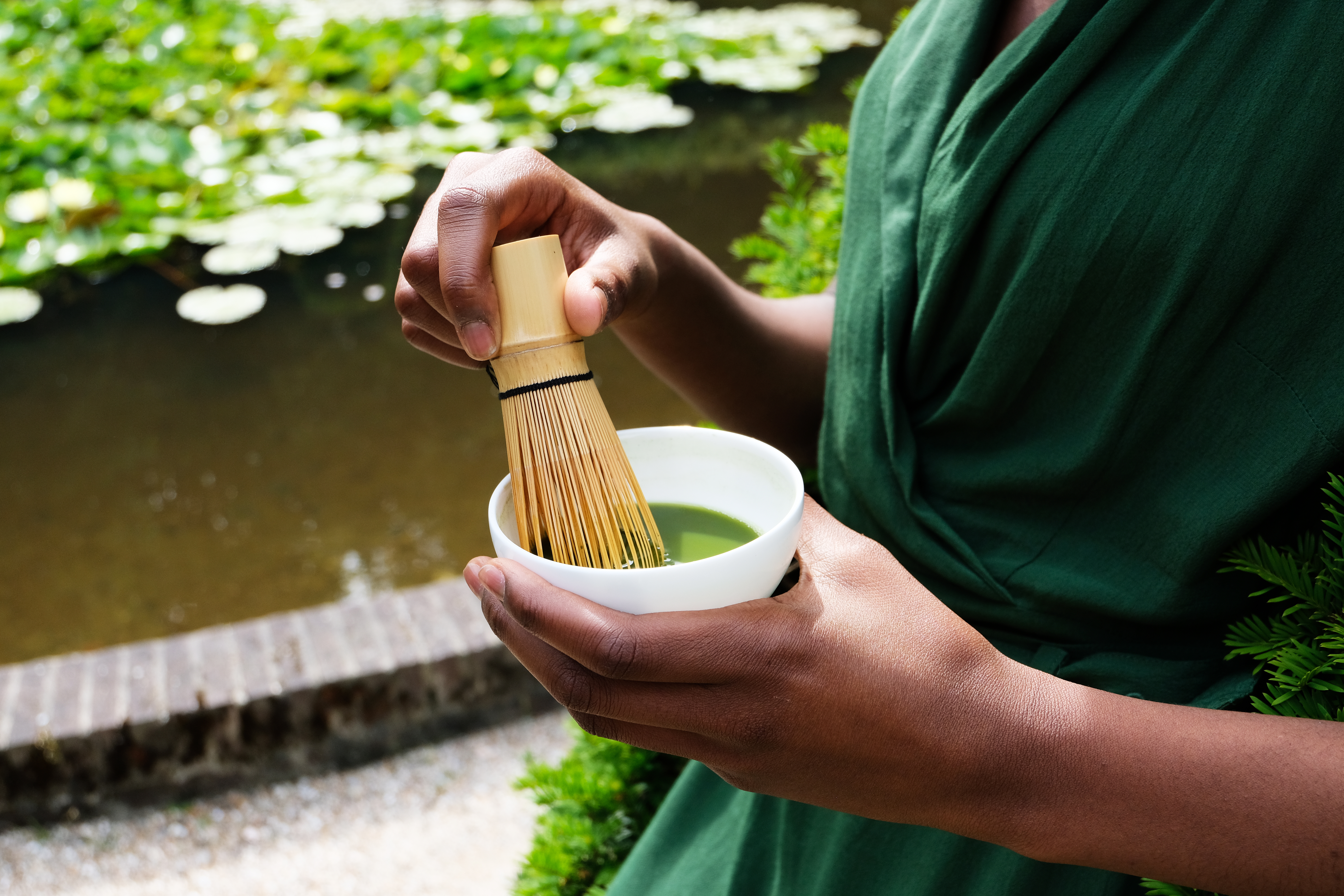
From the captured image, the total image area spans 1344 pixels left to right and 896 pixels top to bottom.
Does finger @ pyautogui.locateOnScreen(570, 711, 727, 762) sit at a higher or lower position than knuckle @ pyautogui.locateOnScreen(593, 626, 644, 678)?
lower

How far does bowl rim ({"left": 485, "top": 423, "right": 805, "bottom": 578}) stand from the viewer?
65 centimetres

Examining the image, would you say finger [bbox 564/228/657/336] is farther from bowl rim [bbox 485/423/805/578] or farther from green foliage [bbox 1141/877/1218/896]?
green foliage [bbox 1141/877/1218/896]

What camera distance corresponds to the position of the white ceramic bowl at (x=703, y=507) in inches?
25.8

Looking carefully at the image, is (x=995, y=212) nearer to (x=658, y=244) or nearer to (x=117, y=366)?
(x=658, y=244)

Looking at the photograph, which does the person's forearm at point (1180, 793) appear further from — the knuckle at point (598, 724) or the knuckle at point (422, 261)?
the knuckle at point (422, 261)

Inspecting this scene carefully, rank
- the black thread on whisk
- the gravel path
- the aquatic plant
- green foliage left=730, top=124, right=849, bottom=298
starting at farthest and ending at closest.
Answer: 1. the aquatic plant
2. the gravel path
3. green foliage left=730, top=124, right=849, bottom=298
4. the black thread on whisk

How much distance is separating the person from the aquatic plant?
329 centimetres

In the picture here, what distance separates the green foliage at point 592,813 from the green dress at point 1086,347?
0.99 ft

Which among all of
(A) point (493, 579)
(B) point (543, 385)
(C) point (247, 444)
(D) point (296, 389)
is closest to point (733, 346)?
(B) point (543, 385)

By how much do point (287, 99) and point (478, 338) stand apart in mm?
4590

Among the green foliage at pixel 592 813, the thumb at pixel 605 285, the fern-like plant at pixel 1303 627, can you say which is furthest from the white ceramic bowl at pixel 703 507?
the green foliage at pixel 592 813

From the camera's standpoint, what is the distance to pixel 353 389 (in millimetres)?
3361

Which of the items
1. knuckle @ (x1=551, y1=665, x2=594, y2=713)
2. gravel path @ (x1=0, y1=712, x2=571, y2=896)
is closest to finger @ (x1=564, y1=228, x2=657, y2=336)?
knuckle @ (x1=551, y1=665, x2=594, y2=713)

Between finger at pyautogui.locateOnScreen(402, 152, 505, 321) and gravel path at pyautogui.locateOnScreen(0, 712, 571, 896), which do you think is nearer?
finger at pyautogui.locateOnScreen(402, 152, 505, 321)
